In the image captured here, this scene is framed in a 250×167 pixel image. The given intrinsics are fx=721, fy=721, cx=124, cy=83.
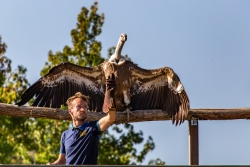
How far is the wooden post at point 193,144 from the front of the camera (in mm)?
10125

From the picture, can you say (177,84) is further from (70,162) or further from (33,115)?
(70,162)

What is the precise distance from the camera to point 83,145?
6.77 m

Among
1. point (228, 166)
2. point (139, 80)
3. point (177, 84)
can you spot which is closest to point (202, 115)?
point (177, 84)

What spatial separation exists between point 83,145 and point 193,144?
3.75 m

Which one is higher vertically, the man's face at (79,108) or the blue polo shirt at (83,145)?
the man's face at (79,108)

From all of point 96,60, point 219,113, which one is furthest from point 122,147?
point 219,113

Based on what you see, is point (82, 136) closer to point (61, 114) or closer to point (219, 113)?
point (61, 114)

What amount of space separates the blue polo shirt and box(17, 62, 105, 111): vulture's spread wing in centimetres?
468

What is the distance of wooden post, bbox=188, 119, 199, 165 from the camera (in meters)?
10.1

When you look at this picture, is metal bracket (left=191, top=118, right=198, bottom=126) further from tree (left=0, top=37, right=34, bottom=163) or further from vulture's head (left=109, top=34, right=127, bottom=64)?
tree (left=0, top=37, right=34, bottom=163)

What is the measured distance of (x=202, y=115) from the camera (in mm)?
10820

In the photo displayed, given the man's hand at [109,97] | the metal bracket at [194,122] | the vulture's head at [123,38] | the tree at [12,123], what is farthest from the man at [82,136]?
the tree at [12,123]

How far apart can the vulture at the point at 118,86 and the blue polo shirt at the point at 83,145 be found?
16.2ft

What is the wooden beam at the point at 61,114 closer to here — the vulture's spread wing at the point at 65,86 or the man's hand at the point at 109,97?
the vulture's spread wing at the point at 65,86
